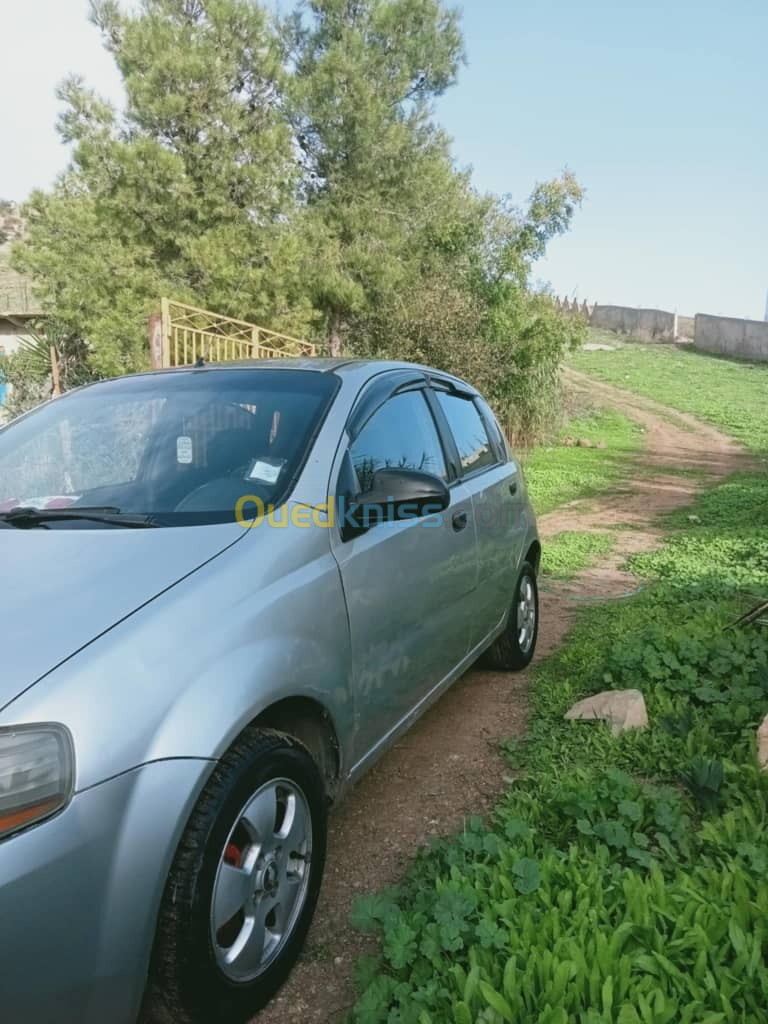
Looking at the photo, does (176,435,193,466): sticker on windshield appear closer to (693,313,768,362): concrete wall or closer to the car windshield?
A: the car windshield

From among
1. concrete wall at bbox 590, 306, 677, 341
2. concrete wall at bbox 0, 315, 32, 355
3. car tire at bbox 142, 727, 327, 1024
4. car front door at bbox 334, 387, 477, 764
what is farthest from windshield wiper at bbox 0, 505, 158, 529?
concrete wall at bbox 590, 306, 677, 341

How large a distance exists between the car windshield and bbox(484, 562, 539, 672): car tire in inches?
76.4

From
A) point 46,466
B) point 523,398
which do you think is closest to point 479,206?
point 523,398

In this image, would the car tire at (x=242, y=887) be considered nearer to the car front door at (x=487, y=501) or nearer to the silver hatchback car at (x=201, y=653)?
the silver hatchback car at (x=201, y=653)

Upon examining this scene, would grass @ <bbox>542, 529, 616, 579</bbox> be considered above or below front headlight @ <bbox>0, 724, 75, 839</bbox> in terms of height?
below

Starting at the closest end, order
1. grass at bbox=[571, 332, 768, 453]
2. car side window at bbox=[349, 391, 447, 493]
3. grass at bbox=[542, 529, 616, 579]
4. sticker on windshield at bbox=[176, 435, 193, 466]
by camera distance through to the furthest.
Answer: sticker on windshield at bbox=[176, 435, 193, 466] → car side window at bbox=[349, 391, 447, 493] → grass at bbox=[542, 529, 616, 579] → grass at bbox=[571, 332, 768, 453]

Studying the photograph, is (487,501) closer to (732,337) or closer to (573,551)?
(573,551)

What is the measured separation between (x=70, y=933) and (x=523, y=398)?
12976 mm

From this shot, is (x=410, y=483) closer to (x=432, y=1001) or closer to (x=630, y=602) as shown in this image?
(x=432, y=1001)

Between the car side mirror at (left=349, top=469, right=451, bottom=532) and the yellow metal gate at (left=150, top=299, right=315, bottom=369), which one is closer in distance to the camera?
the car side mirror at (left=349, top=469, right=451, bottom=532)

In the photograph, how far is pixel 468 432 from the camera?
375 centimetres

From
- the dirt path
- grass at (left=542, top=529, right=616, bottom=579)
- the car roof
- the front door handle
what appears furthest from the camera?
grass at (left=542, top=529, right=616, bottom=579)

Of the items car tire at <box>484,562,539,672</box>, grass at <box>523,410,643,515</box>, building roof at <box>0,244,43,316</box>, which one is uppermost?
building roof at <box>0,244,43,316</box>

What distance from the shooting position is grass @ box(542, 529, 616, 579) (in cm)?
653
